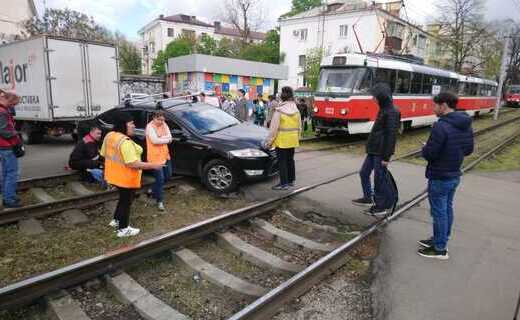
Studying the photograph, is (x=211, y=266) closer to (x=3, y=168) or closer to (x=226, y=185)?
(x=226, y=185)

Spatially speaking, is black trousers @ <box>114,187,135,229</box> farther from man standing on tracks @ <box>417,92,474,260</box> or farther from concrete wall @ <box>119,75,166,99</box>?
concrete wall @ <box>119,75,166,99</box>

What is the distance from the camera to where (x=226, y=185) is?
6.89 m

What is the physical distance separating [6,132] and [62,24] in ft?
114

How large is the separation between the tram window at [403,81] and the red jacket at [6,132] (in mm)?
12764

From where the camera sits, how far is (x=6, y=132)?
580 centimetres

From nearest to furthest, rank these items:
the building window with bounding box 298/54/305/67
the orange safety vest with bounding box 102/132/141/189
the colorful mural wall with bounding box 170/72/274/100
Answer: the orange safety vest with bounding box 102/132/141/189 → the colorful mural wall with bounding box 170/72/274/100 → the building window with bounding box 298/54/305/67

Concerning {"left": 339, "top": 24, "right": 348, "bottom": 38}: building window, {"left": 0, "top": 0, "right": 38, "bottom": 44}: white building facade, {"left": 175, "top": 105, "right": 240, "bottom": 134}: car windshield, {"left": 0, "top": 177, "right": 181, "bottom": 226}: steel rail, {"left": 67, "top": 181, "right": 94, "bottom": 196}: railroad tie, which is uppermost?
{"left": 339, "top": 24, "right": 348, "bottom": 38}: building window

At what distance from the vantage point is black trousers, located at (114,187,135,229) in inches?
191

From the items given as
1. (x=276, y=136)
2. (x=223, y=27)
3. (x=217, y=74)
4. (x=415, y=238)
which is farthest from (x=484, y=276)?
(x=223, y=27)

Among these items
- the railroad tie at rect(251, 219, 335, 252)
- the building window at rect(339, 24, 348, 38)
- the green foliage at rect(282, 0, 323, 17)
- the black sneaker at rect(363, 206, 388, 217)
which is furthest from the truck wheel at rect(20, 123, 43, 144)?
the green foliage at rect(282, 0, 323, 17)

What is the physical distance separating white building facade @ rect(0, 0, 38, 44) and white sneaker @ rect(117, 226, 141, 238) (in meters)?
28.9

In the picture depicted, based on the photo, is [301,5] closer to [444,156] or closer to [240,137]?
[240,137]

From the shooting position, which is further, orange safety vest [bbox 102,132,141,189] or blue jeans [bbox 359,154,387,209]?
blue jeans [bbox 359,154,387,209]

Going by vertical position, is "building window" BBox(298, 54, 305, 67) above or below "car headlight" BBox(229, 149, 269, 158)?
above
